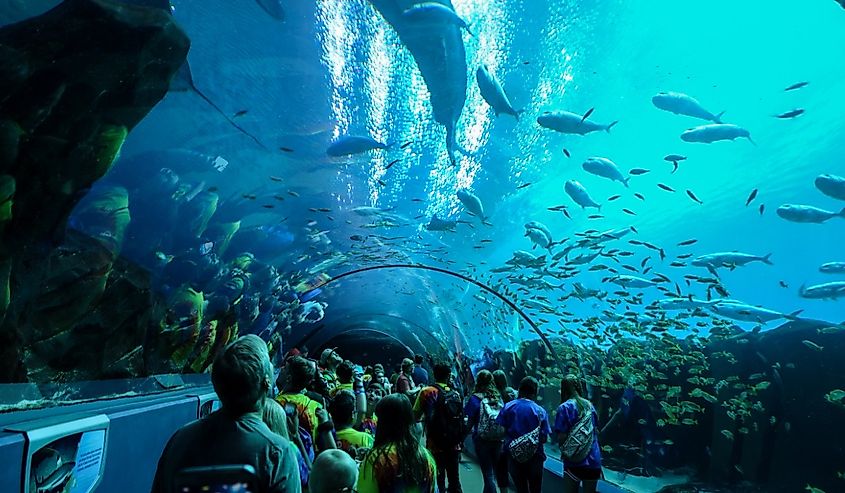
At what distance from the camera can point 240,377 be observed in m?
1.72

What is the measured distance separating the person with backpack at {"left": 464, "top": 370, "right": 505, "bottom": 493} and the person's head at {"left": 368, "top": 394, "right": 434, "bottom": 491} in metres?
3.24

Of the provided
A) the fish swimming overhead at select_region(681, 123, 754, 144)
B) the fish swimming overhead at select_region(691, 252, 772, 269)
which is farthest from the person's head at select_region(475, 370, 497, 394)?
the fish swimming overhead at select_region(691, 252, 772, 269)

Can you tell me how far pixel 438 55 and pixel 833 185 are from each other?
19.2 ft

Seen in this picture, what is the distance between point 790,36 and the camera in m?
8.88

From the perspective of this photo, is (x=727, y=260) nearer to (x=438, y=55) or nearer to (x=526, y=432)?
(x=526, y=432)

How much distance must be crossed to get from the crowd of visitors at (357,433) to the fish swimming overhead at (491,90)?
3.85m

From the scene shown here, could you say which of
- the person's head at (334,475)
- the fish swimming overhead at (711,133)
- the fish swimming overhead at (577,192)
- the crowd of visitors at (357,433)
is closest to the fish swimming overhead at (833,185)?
the fish swimming overhead at (711,133)

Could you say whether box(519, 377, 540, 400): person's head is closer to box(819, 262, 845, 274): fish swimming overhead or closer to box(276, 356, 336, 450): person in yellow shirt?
box(276, 356, 336, 450): person in yellow shirt

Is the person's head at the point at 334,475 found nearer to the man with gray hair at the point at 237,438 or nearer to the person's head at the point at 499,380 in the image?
the man with gray hair at the point at 237,438

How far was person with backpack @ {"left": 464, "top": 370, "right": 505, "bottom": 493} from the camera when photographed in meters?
5.66

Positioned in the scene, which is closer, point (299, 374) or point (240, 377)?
point (240, 377)

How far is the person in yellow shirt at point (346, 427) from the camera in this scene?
323 cm

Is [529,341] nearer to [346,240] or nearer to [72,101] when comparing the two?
[346,240]

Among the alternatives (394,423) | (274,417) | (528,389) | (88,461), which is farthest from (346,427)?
(528,389)
